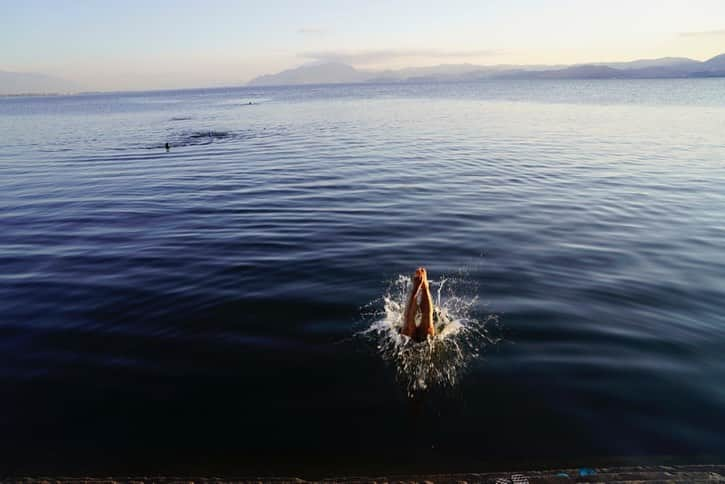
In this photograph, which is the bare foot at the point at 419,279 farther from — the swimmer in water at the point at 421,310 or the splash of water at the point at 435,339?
the splash of water at the point at 435,339

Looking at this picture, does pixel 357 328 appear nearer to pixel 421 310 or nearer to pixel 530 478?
pixel 421 310

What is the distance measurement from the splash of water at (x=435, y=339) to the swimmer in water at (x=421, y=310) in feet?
0.50

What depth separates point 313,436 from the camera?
21.7 ft

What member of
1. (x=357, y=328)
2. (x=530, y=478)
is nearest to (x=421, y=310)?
(x=357, y=328)

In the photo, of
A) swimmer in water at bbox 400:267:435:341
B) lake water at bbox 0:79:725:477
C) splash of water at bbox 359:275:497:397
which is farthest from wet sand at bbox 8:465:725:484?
swimmer in water at bbox 400:267:435:341

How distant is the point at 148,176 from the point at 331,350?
22359 mm

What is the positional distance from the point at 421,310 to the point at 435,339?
88 centimetres

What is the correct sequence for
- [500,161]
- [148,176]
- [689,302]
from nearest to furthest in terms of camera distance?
[689,302] < [148,176] < [500,161]

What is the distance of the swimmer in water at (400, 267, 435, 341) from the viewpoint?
8.24 meters

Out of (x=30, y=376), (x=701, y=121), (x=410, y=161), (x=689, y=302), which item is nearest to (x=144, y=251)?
(x=30, y=376)

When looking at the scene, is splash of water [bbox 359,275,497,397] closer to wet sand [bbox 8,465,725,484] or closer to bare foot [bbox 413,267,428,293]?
bare foot [bbox 413,267,428,293]

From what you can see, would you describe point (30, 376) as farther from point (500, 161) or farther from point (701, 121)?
point (701, 121)

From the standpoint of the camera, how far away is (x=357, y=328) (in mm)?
9500

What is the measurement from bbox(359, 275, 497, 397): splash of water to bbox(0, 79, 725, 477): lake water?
0.17 feet
